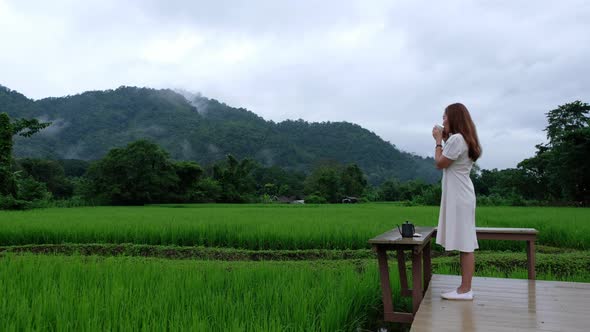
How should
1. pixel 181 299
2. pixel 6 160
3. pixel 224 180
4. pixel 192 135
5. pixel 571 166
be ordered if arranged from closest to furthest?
pixel 181 299, pixel 6 160, pixel 571 166, pixel 224 180, pixel 192 135

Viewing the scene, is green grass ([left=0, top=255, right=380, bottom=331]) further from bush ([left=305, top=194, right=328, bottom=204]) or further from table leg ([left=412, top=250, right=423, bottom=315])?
bush ([left=305, top=194, right=328, bottom=204])

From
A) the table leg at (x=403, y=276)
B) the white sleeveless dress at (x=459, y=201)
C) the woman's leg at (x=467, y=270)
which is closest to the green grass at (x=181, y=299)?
the table leg at (x=403, y=276)

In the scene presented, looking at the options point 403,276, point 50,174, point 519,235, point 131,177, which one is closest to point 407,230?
point 403,276

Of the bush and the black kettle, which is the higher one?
the black kettle

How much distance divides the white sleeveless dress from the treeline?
22160 mm

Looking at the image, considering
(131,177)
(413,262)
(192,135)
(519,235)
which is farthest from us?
(192,135)

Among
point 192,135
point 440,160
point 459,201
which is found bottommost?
point 459,201

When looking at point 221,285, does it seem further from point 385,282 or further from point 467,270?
point 467,270

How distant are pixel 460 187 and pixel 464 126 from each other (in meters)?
0.47

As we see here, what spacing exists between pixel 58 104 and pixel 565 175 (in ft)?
208

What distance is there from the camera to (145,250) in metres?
8.20

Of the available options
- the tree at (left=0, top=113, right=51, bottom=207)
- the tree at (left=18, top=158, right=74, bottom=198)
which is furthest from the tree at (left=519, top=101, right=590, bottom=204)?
the tree at (left=18, top=158, right=74, bottom=198)

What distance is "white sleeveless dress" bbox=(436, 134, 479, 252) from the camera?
314cm

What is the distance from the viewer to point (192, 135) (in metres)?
58.7
